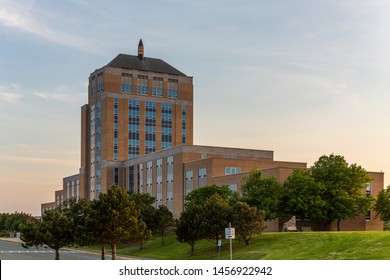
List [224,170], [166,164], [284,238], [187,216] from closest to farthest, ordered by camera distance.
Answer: [284,238]
[187,216]
[224,170]
[166,164]

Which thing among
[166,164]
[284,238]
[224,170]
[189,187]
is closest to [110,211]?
[284,238]

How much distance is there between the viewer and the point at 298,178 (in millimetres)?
85750

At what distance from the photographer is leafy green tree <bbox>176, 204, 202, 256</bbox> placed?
74.6 metres

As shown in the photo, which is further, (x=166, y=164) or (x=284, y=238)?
(x=166, y=164)

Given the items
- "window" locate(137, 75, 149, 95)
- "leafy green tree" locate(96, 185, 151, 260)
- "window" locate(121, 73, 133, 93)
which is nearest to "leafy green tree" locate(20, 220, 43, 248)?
"leafy green tree" locate(96, 185, 151, 260)

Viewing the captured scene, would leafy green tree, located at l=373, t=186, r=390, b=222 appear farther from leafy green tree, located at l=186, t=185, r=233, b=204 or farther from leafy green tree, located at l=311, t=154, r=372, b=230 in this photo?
leafy green tree, located at l=186, t=185, r=233, b=204

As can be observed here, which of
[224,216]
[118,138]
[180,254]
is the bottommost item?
[180,254]

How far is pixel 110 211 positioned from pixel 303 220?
3468 centimetres

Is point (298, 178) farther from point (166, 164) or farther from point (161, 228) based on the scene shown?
point (166, 164)

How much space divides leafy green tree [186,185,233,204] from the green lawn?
11.3 metres

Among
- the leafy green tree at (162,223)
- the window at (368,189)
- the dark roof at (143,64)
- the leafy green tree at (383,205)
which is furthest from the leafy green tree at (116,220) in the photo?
the dark roof at (143,64)

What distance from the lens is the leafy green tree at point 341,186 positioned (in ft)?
289

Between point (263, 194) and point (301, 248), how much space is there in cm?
2211

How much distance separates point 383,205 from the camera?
92.6m
